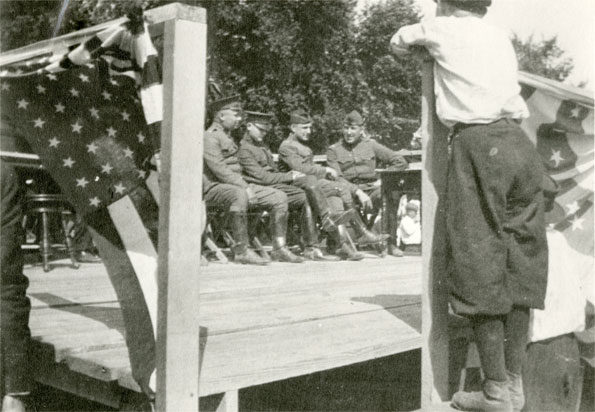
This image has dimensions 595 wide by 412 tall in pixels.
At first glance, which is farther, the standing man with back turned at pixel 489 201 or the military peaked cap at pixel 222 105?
the military peaked cap at pixel 222 105

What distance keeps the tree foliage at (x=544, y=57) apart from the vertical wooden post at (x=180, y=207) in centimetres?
3383

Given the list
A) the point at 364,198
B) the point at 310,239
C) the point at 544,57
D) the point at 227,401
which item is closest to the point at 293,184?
the point at 310,239

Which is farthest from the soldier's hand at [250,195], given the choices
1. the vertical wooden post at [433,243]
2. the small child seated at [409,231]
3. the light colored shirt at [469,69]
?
the light colored shirt at [469,69]

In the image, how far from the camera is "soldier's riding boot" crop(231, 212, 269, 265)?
6258mm

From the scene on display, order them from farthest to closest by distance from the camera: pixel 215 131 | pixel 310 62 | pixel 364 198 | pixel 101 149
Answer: pixel 310 62, pixel 364 198, pixel 215 131, pixel 101 149

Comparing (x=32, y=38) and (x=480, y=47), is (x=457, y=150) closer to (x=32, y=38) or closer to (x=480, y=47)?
(x=480, y=47)

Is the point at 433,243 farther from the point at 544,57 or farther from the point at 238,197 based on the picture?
the point at 544,57

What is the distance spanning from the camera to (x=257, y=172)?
22.7 ft

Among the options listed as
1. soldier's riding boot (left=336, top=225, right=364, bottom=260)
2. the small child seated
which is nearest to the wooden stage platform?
soldier's riding boot (left=336, top=225, right=364, bottom=260)

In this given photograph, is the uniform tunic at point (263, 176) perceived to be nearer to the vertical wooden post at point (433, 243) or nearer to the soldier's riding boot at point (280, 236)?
the soldier's riding boot at point (280, 236)

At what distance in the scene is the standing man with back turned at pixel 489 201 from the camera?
2.64 metres

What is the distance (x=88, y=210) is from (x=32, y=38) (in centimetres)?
1208

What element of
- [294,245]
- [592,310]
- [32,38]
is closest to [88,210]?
[592,310]

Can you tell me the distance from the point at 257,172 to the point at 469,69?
430 cm
